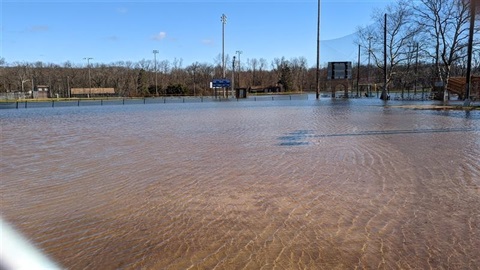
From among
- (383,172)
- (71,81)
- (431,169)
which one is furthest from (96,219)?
(71,81)

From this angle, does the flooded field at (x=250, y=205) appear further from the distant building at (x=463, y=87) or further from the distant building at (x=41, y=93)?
the distant building at (x=41, y=93)

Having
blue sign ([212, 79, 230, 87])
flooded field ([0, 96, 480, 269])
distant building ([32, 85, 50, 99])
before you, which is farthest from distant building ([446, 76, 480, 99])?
distant building ([32, 85, 50, 99])

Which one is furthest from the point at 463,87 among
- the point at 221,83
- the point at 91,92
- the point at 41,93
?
the point at 41,93

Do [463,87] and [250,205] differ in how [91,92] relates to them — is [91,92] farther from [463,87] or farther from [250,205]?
[250,205]

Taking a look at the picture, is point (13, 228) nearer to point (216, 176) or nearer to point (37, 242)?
point (37, 242)

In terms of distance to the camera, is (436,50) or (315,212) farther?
(436,50)

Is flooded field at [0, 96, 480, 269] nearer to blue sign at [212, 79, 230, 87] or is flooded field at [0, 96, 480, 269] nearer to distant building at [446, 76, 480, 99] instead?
distant building at [446, 76, 480, 99]

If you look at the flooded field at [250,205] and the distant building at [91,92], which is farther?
the distant building at [91,92]

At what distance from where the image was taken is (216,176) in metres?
7.79

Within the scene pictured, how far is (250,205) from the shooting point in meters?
5.83

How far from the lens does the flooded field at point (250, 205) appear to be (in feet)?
13.6

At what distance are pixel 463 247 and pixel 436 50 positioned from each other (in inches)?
1778

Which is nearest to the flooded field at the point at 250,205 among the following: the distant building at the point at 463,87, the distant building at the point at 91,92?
the distant building at the point at 463,87

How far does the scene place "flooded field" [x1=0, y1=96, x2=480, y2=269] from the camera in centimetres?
414
